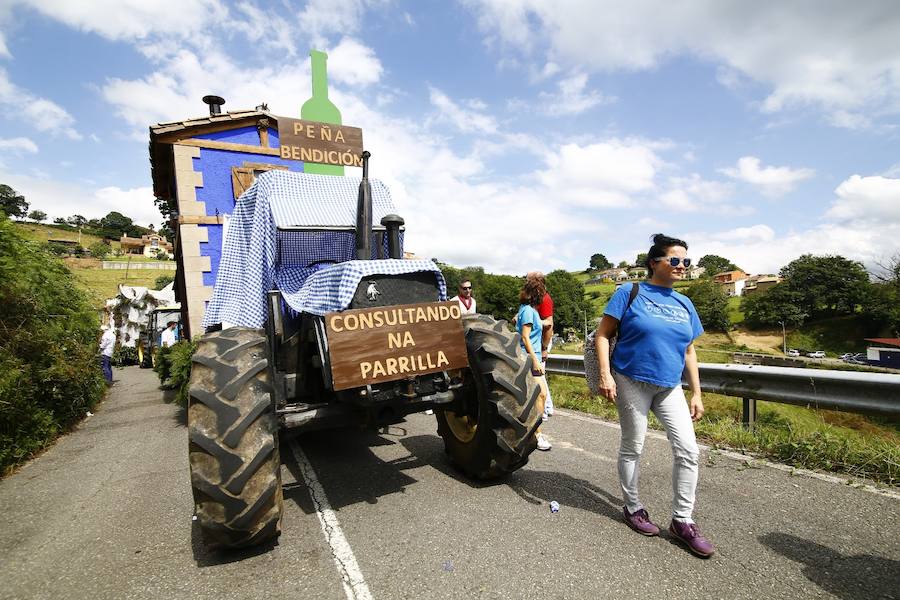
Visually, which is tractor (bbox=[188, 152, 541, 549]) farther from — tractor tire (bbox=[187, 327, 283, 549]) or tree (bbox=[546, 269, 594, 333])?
tree (bbox=[546, 269, 594, 333])

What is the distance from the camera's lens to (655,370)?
9.25ft

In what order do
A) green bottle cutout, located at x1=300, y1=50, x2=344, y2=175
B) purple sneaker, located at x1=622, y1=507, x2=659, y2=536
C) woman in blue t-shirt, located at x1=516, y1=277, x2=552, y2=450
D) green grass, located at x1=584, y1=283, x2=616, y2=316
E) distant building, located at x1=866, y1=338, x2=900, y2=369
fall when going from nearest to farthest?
purple sneaker, located at x1=622, y1=507, x2=659, y2=536
woman in blue t-shirt, located at x1=516, y1=277, x2=552, y2=450
green bottle cutout, located at x1=300, y1=50, x2=344, y2=175
distant building, located at x1=866, y1=338, x2=900, y2=369
green grass, located at x1=584, y1=283, x2=616, y2=316

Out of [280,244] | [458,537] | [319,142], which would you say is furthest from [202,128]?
[458,537]

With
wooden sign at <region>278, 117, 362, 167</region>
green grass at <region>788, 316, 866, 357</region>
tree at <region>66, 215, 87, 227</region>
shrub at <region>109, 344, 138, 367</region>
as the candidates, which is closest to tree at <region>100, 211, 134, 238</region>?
tree at <region>66, 215, 87, 227</region>

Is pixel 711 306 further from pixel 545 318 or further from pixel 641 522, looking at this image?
pixel 641 522

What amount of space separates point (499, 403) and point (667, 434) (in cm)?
114

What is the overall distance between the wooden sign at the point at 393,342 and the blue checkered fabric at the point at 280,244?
357 mm

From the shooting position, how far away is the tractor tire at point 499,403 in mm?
3383

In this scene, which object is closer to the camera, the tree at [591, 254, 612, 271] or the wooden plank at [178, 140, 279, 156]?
the wooden plank at [178, 140, 279, 156]

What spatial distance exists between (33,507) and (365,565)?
3.45 meters

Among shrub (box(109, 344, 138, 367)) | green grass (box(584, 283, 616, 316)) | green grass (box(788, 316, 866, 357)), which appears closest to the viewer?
shrub (box(109, 344, 138, 367))

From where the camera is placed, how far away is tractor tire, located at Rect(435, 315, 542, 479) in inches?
133

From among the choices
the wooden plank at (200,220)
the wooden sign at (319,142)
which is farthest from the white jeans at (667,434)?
the wooden plank at (200,220)

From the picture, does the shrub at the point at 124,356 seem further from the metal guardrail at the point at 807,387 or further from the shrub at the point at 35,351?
the metal guardrail at the point at 807,387
